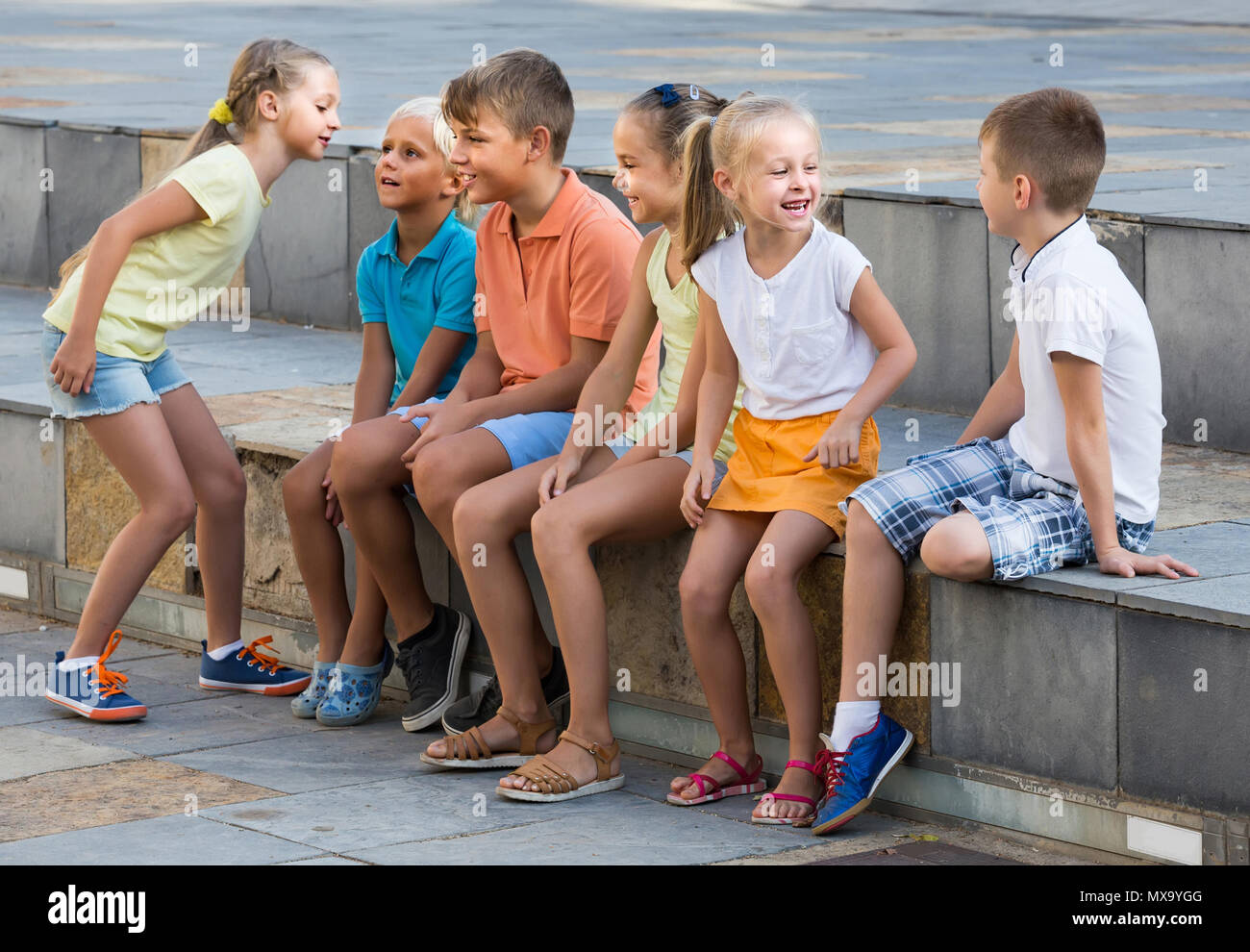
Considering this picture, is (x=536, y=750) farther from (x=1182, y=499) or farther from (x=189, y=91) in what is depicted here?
(x=189, y=91)

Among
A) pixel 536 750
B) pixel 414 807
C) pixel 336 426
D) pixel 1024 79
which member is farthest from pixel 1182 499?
pixel 1024 79

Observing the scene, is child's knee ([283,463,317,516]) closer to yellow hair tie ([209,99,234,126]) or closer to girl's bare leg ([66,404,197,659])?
girl's bare leg ([66,404,197,659])

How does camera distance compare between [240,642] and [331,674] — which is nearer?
[331,674]

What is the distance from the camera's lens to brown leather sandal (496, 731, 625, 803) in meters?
4.20

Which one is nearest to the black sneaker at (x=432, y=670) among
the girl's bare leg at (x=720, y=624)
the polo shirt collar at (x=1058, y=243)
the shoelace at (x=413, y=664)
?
the shoelace at (x=413, y=664)

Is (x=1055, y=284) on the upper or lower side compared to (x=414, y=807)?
upper

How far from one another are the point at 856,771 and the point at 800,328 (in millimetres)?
899

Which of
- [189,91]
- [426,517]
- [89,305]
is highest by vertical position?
[189,91]

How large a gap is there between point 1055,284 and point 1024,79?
717cm

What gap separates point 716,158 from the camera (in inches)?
165

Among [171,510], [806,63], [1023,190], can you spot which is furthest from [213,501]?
[806,63]

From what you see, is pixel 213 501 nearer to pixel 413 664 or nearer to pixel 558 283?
pixel 413 664

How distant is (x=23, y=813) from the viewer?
13.6 feet

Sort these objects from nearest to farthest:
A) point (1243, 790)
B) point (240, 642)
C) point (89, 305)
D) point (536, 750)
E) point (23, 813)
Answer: point (1243, 790), point (23, 813), point (536, 750), point (89, 305), point (240, 642)
